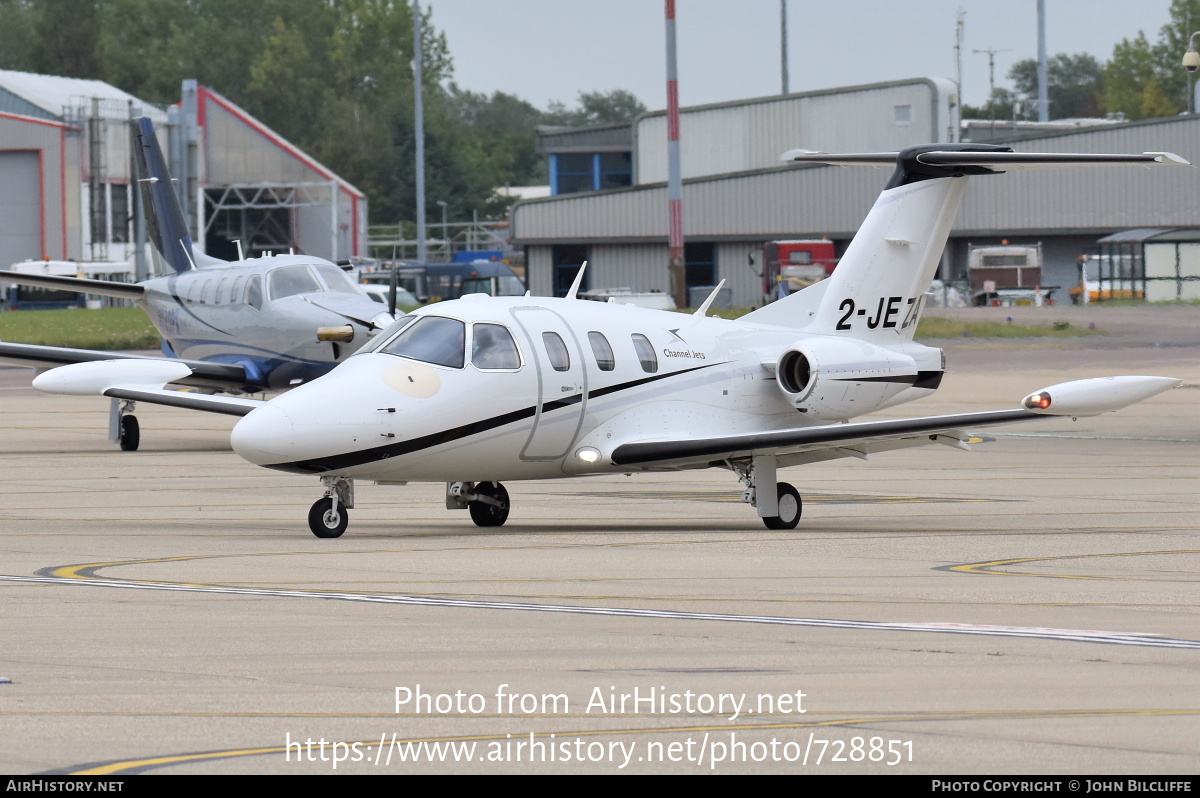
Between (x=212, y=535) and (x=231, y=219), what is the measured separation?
77291mm

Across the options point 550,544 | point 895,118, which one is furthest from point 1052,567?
point 895,118

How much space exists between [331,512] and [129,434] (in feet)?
39.3

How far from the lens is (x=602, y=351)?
608 inches

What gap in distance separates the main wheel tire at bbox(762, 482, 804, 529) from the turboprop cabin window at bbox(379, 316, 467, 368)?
320 centimetres

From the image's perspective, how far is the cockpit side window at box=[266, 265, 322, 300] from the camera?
2528cm

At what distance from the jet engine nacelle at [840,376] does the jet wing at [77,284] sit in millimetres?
13054

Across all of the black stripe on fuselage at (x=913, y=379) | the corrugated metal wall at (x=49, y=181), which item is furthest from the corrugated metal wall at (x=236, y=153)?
the black stripe on fuselage at (x=913, y=379)

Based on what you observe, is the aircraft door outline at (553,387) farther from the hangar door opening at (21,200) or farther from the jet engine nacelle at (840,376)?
the hangar door opening at (21,200)

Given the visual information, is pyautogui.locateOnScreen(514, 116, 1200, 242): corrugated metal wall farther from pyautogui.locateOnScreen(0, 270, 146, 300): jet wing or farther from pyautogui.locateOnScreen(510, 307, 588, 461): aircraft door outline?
pyautogui.locateOnScreen(510, 307, 588, 461): aircraft door outline

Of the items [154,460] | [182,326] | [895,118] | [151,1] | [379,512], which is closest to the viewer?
[379,512]

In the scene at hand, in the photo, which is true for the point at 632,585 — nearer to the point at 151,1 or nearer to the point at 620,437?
the point at 620,437

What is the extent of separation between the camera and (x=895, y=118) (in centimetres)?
6750

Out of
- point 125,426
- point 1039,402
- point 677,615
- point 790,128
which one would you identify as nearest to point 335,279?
point 125,426

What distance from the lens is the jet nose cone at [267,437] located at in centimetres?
1347
